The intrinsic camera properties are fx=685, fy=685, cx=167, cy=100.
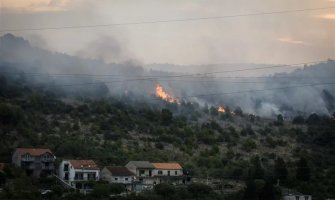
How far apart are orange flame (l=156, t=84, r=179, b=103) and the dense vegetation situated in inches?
261

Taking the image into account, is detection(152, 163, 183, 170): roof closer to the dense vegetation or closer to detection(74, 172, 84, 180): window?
the dense vegetation

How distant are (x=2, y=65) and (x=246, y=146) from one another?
4213 cm

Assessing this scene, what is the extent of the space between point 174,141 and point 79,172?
1539 cm

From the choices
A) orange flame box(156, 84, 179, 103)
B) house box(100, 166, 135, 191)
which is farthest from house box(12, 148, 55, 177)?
orange flame box(156, 84, 179, 103)

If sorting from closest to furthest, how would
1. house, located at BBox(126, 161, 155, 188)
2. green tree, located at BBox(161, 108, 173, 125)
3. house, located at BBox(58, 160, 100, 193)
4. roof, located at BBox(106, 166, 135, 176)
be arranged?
1. house, located at BBox(58, 160, 100, 193)
2. roof, located at BBox(106, 166, 135, 176)
3. house, located at BBox(126, 161, 155, 188)
4. green tree, located at BBox(161, 108, 173, 125)

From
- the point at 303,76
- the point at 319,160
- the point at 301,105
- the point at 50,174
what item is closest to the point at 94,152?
the point at 50,174

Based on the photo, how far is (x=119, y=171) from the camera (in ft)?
169

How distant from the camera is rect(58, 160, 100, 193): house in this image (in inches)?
1980

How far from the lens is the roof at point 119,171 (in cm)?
5112

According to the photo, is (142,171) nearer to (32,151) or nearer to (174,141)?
(32,151)

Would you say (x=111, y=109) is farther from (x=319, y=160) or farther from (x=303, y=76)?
(x=303, y=76)

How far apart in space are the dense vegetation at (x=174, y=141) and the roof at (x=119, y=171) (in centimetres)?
249

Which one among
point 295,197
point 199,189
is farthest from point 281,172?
point 199,189

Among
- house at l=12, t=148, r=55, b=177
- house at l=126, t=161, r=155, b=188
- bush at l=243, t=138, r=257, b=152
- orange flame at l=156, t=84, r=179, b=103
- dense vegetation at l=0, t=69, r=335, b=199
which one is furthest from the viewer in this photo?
orange flame at l=156, t=84, r=179, b=103
